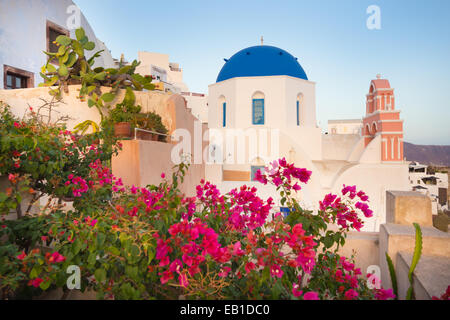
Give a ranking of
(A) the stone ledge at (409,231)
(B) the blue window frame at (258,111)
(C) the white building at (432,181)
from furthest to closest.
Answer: (C) the white building at (432,181) < (B) the blue window frame at (258,111) < (A) the stone ledge at (409,231)

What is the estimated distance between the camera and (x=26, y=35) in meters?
8.07

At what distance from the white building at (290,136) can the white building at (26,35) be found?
713 centimetres

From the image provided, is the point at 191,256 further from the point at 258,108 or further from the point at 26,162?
the point at 258,108

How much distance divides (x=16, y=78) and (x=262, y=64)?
11.6m

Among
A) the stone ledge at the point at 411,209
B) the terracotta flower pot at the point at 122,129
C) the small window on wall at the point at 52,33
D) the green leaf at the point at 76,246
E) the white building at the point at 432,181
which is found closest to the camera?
the green leaf at the point at 76,246

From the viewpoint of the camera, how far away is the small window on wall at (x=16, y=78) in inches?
297

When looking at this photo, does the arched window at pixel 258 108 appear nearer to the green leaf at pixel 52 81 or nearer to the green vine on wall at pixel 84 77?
the green vine on wall at pixel 84 77

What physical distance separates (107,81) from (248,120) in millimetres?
9824

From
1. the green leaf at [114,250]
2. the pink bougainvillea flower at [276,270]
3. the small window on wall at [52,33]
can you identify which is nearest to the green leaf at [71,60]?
the small window on wall at [52,33]

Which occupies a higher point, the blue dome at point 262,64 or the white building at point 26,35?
the blue dome at point 262,64

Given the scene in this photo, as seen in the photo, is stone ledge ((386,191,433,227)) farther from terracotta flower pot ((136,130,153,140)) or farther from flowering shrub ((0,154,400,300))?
terracotta flower pot ((136,130,153,140))

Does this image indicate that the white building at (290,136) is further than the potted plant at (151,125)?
Yes

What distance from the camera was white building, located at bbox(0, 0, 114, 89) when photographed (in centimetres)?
753
